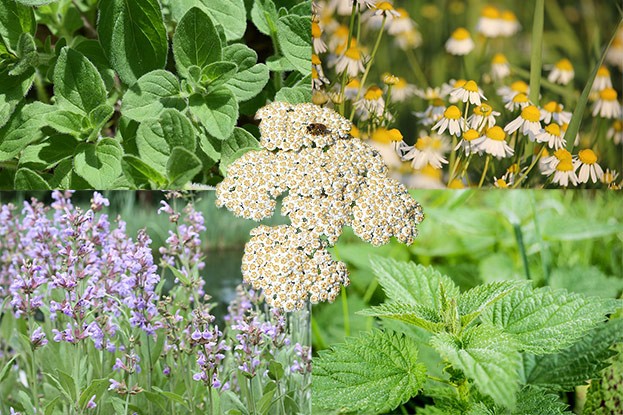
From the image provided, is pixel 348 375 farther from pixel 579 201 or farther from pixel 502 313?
pixel 579 201

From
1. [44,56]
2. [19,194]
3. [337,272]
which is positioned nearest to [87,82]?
[44,56]

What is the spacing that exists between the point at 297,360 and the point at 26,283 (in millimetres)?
395

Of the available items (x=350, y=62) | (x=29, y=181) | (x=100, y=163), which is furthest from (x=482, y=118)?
(x=29, y=181)

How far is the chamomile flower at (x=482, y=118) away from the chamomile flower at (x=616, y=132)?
24 centimetres

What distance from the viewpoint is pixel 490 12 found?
129cm

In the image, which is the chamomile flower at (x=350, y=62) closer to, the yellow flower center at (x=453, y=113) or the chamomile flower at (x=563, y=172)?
the yellow flower center at (x=453, y=113)

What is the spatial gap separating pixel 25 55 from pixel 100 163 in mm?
191

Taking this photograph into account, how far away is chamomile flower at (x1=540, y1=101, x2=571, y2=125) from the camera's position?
123 cm

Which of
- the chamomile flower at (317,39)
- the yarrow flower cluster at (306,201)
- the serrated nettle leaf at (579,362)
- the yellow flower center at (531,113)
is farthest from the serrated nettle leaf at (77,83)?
the serrated nettle leaf at (579,362)

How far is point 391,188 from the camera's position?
1.11 m

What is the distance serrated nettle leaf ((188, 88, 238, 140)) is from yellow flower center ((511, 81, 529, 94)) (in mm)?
481

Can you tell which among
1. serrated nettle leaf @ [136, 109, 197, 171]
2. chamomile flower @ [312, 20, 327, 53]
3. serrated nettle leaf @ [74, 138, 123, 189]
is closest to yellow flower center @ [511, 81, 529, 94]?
chamomile flower @ [312, 20, 327, 53]

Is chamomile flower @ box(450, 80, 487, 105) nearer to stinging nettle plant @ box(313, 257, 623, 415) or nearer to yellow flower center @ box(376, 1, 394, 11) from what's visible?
yellow flower center @ box(376, 1, 394, 11)

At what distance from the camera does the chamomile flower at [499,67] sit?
4.18 feet
